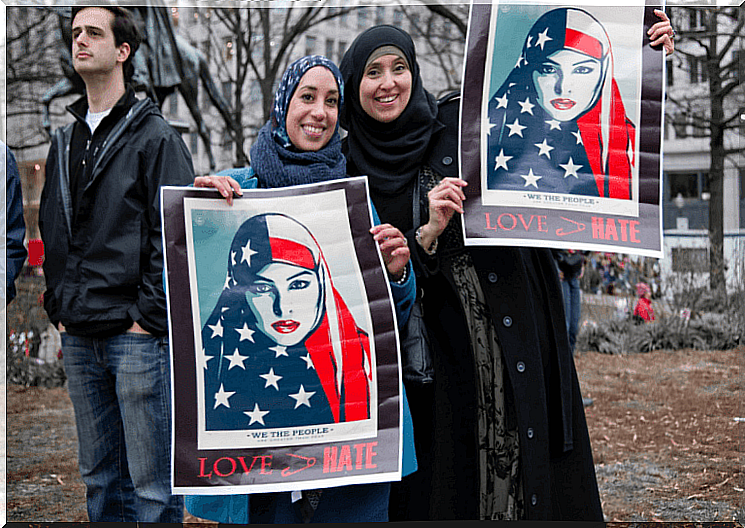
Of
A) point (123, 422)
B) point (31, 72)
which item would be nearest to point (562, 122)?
point (123, 422)

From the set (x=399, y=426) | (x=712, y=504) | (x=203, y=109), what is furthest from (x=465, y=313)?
(x=203, y=109)

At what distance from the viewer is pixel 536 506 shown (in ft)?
7.19

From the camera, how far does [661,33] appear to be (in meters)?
2.16

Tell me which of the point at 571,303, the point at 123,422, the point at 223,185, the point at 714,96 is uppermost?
the point at 714,96

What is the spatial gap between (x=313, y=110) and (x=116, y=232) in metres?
0.92

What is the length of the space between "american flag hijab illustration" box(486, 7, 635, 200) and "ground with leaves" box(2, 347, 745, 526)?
2.31 metres

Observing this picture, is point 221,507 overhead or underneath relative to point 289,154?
underneath

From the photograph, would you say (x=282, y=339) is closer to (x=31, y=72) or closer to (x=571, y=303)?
(x=571, y=303)

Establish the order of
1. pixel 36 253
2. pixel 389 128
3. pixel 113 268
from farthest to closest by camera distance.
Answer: pixel 36 253 → pixel 113 268 → pixel 389 128

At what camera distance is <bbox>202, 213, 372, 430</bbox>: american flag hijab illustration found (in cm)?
209

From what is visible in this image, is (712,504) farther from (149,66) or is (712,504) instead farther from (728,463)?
(149,66)

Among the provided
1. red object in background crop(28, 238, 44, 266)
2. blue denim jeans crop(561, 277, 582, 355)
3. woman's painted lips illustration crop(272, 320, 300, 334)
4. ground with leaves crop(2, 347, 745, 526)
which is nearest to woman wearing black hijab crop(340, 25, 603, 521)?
woman's painted lips illustration crop(272, 320, 300, 334)

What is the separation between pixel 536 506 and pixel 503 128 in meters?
1.17

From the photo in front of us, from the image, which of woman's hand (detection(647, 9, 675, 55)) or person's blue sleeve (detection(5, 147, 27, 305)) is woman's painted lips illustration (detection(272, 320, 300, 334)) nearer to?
person's blue sleeve (detection(5, 147, 27, 305))
